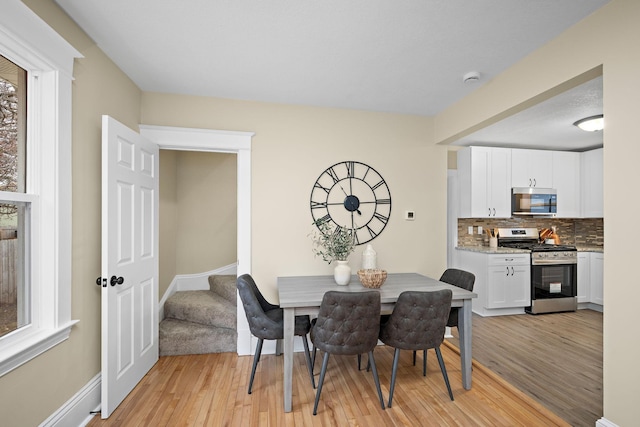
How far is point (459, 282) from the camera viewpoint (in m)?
2.90

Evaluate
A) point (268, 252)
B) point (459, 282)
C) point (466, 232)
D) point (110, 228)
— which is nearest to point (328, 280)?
point (268, 252)

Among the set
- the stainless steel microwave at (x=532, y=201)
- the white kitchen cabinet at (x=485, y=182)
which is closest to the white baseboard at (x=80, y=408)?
the white kitchen cabinet at (x=485, y=182)

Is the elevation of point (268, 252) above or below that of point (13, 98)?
below

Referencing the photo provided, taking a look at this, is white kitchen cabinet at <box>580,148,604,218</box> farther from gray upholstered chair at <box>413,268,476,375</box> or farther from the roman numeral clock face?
the roman numeral clock face

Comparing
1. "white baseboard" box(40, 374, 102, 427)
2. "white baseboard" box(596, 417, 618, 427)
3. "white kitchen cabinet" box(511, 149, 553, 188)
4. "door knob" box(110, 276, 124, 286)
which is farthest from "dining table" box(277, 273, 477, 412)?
"white kitchen cabinet" box(511, 149, 553, 188)

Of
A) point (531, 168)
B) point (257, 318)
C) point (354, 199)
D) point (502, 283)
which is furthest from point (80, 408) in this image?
point (531, 168)

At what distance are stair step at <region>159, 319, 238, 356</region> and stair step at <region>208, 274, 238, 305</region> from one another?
353 mm

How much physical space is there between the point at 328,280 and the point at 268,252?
67 centimetres

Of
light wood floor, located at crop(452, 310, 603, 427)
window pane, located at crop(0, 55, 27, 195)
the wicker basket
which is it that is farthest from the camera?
the wicker basket

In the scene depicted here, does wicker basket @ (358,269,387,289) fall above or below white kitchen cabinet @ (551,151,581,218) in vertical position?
below

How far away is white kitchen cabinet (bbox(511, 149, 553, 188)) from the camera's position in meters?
4.66

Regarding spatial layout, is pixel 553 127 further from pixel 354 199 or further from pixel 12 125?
pixel 12 125

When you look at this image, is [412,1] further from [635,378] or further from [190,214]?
[190,214]

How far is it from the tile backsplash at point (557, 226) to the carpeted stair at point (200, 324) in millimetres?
3543
